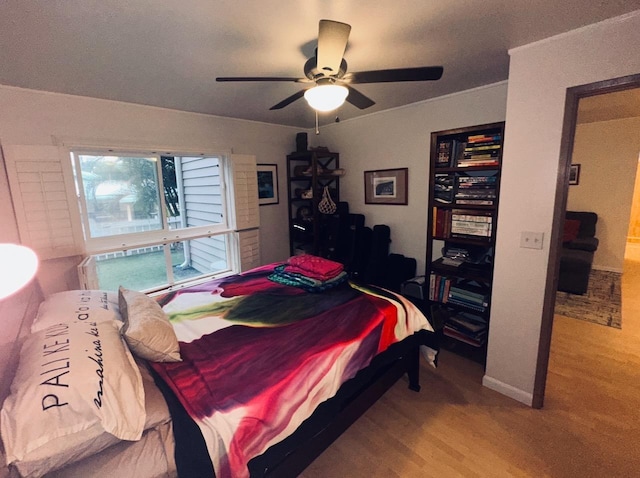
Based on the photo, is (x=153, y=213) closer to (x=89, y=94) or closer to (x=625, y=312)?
(x=89, y=94)

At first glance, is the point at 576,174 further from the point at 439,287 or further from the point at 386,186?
the point at 439,287

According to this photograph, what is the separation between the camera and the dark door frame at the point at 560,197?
1595 millimetres

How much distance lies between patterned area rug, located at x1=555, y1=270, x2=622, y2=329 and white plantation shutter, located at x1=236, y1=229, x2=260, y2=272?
12.0 ft

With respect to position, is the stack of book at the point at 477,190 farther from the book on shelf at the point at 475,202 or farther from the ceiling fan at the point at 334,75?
the ceiling fan at the point at 334,75

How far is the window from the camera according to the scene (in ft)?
8.93

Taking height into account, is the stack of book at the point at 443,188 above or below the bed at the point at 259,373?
above

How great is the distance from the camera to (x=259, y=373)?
131cm

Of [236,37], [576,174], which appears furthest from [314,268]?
[576,174]

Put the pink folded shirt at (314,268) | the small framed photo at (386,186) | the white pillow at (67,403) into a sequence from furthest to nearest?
the small framed photo at (386,186) → the pink folded shirt at (314,268) → the white pillow at (67,403)

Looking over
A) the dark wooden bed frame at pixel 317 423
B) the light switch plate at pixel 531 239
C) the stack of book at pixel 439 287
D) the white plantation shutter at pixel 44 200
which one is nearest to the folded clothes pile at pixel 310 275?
the dark wooden bed frame at pixel 317 423

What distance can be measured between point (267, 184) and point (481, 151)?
8.25 ft

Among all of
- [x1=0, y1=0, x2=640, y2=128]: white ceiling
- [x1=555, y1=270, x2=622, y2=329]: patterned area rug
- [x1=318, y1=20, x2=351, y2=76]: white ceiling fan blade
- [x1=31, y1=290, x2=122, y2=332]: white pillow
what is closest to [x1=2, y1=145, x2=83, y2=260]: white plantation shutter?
→ [x1=0, y1=0, x2=640, y2=128]: white ceiling

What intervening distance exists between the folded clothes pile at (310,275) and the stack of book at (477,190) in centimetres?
122

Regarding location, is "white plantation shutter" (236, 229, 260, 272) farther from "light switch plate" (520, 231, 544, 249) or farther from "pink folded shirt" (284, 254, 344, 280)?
"light switch plate" (520, 231, 544, 249)
